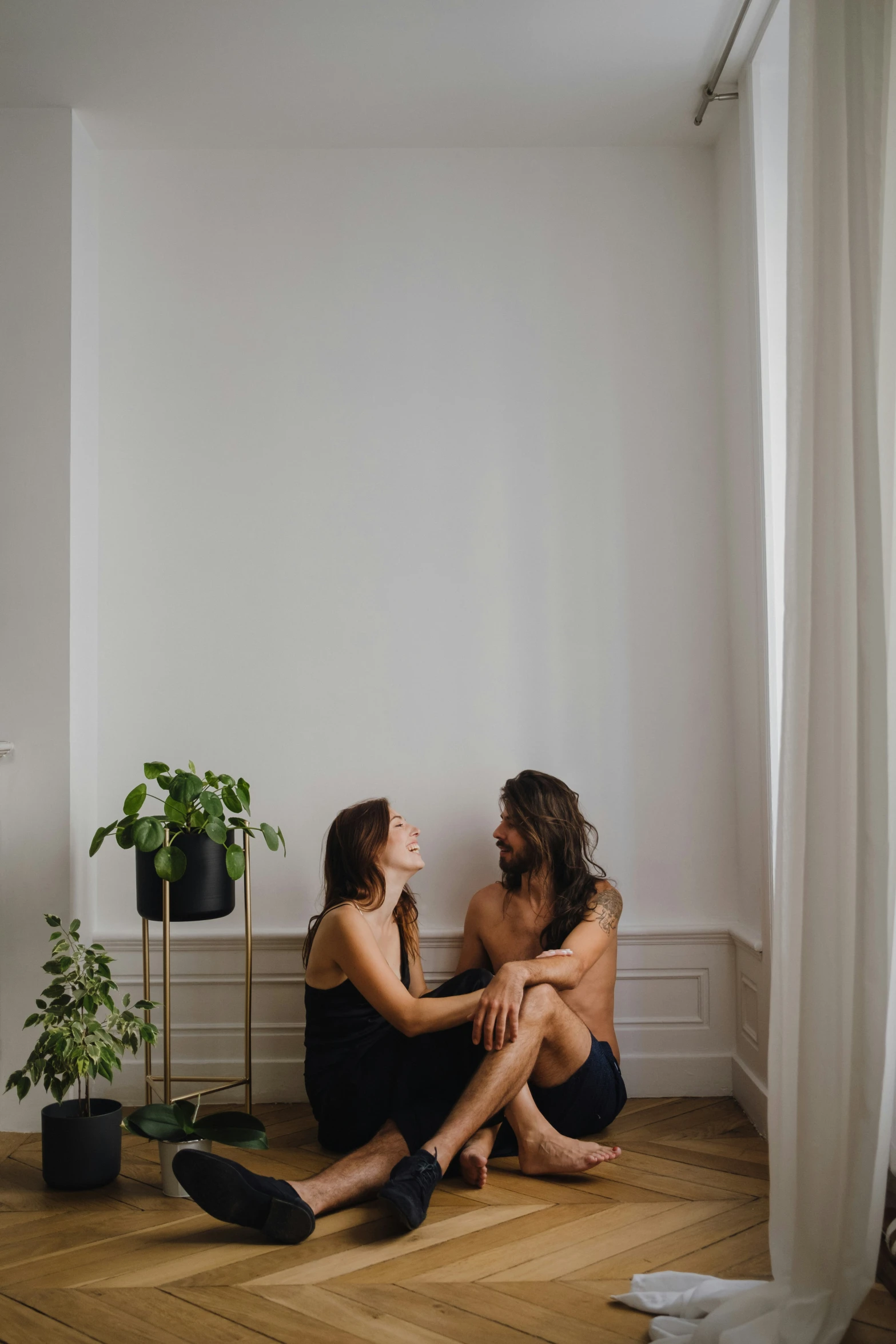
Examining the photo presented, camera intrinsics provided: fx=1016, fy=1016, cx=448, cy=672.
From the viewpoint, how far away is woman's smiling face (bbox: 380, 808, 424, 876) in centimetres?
265

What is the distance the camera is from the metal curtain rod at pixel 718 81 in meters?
2.58

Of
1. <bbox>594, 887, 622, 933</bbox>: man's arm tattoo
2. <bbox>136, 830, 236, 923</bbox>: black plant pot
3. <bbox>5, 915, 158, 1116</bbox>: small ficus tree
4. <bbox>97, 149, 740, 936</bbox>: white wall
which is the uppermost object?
<bbox>97, 149, 740, 936</bbox>: white wall

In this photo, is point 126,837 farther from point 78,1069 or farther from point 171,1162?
point 171,1162

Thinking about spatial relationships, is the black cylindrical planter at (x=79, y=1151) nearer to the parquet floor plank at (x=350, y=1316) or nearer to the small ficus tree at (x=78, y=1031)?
the small ficus tree at (x=78, y=1031)

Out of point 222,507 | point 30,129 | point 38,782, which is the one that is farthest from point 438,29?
point 38,782

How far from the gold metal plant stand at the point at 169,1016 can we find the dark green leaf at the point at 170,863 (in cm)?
4

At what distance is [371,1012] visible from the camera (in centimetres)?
255

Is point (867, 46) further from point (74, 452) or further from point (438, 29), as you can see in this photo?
point (74, 452)

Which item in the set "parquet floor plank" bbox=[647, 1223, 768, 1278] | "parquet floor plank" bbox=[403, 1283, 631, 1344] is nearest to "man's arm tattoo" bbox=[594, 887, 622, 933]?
"parquet floor plank" bbox=[647, 1223, 768, 1278]

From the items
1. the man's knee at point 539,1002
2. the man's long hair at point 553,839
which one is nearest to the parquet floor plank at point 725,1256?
the man's knee at point 539,1002

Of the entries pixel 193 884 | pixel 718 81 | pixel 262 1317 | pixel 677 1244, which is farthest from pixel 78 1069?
pixel 718 81

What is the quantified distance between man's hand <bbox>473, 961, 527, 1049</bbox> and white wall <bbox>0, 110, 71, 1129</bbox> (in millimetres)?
1240

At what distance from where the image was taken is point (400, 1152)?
2342mm

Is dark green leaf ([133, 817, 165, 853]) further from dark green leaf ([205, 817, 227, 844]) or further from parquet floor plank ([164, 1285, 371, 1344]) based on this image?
parquet floor plank ([164, 1285, 371, 1344])
